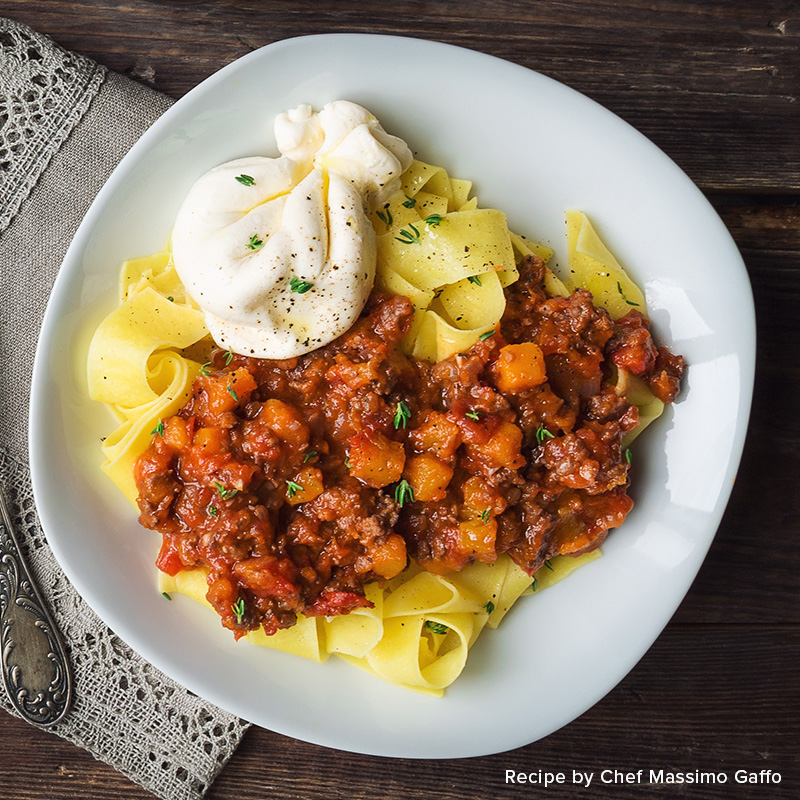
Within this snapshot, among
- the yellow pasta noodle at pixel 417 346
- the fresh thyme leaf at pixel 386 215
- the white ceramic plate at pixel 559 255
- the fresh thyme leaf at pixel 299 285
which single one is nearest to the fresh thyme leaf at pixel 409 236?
the yellow pasta noodle at pixel 417 346

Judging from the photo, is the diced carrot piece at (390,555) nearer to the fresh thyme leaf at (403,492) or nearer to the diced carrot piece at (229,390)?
the fresh thyme leaf at (403,492)

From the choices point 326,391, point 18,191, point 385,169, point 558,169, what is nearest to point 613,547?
point 326,391

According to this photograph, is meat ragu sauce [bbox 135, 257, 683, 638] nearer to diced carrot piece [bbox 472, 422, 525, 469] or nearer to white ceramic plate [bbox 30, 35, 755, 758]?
diced carrot piece [bbox 472, 422, 525, 469]

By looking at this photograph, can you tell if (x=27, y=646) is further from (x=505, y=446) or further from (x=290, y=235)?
(x=505, y=446)

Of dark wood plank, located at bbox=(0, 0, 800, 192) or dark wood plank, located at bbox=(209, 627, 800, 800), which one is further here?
dark wood plank, located at bbox=(209, 627, 800, 800)

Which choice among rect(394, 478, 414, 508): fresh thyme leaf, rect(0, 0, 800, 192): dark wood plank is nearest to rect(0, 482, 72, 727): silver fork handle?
rect(394, 478, 414, 508): fresh thyme leaf

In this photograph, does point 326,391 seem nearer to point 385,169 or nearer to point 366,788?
point 385,169
